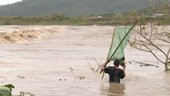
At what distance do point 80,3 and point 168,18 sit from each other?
541ft

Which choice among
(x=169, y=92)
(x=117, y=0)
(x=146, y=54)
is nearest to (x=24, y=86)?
(x=169, y=92)

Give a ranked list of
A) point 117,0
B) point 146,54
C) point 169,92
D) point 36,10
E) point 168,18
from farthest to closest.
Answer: point 36,10
point 117,0
point 146,54
point 168,18
point 169,92

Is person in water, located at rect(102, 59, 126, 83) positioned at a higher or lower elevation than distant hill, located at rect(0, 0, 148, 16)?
lower

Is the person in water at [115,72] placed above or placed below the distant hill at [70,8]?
below

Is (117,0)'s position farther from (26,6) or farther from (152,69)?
(152,69)

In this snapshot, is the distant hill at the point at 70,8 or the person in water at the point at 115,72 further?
the distant hill at the point at 70,8

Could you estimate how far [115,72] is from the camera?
38.5 ft

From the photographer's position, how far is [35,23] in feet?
290

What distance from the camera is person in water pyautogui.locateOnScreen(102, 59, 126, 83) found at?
11.7m

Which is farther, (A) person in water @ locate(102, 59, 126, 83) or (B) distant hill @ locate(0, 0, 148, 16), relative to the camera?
(B) distant hill @ locate(0, 0, 148, 16)

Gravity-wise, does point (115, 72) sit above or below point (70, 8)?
below

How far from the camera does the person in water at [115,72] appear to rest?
11.7 m

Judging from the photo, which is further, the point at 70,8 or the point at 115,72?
the point at 70,8

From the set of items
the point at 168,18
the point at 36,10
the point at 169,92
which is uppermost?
the point at 36,10
